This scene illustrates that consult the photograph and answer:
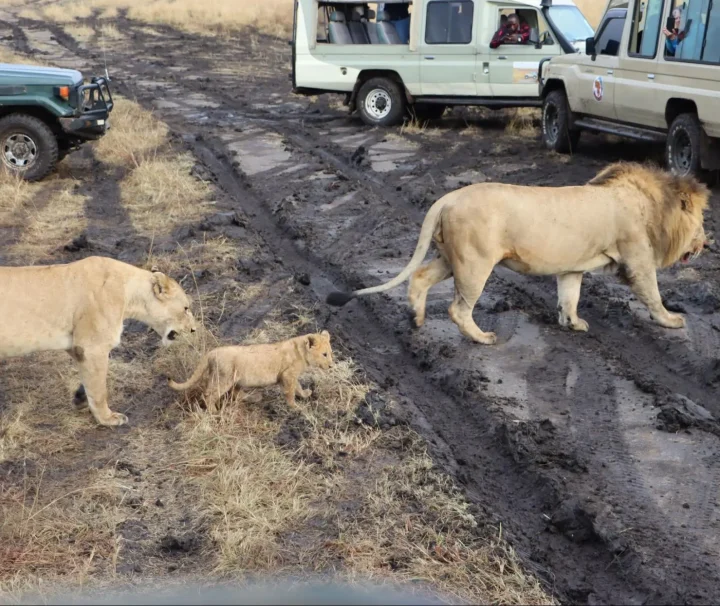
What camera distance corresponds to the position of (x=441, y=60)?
15.8 meters

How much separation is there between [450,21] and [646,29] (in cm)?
463

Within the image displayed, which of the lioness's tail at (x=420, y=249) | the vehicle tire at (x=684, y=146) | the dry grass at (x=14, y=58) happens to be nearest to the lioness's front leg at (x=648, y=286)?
the lioness's tail at (x=420, y=249)

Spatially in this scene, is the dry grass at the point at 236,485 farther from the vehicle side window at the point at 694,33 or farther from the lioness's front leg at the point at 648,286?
the vehicle side window at the point at 694,33

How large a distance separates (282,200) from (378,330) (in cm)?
416

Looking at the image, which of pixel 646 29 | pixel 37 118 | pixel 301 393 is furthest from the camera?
pixel 37 118

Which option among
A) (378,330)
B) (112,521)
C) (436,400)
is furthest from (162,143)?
(112,521)

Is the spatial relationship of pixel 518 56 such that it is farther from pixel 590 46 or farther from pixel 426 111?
pixel 590 46

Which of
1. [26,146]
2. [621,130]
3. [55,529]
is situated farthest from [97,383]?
[621,130]

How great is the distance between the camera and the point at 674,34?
11.0 meters

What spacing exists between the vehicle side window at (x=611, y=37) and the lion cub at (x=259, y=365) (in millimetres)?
8245

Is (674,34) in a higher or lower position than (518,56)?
higher

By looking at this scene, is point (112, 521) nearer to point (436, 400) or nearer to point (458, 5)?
point (436, 400)

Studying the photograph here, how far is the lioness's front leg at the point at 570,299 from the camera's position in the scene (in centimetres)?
707

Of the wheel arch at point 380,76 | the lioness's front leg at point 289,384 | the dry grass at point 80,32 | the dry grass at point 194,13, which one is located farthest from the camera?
the dry grass at point 194,13
